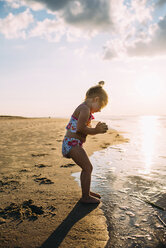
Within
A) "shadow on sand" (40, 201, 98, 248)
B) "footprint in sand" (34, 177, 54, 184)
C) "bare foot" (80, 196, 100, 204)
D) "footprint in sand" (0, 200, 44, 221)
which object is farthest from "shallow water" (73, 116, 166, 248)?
"footprint in sand" (0, 200, 44, 221)

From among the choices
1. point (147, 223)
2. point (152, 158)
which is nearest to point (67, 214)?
point (147, 223)

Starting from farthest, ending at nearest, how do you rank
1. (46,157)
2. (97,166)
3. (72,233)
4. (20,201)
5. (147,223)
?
(46,157)
(97,166)
(20,201)
(147,223)
(72,233)

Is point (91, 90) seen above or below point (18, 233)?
above

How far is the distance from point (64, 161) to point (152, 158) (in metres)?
2.63

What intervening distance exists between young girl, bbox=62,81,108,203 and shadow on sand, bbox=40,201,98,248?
13 cm

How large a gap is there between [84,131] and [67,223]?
4.11ft

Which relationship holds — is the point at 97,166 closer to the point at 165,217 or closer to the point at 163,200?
the point at 163,200

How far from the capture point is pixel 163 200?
2912mm

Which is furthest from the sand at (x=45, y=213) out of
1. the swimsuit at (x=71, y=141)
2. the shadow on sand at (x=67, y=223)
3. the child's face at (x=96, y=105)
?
the child's face at (x=96, y=105)

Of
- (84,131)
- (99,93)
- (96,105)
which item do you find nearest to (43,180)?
(84,131)

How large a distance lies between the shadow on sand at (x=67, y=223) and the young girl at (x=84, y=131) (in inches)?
5.0

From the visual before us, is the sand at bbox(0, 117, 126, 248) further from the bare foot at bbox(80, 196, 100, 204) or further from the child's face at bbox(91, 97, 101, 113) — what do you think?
the child's face at bbox(91, 97, 101, 113)

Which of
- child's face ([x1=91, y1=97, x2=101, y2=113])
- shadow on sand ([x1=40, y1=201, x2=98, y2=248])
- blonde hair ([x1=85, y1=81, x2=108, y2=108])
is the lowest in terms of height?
shadow on sand ([x1=40, y1=201, x2=98, y2=248])

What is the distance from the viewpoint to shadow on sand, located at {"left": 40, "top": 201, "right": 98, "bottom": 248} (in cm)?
195
